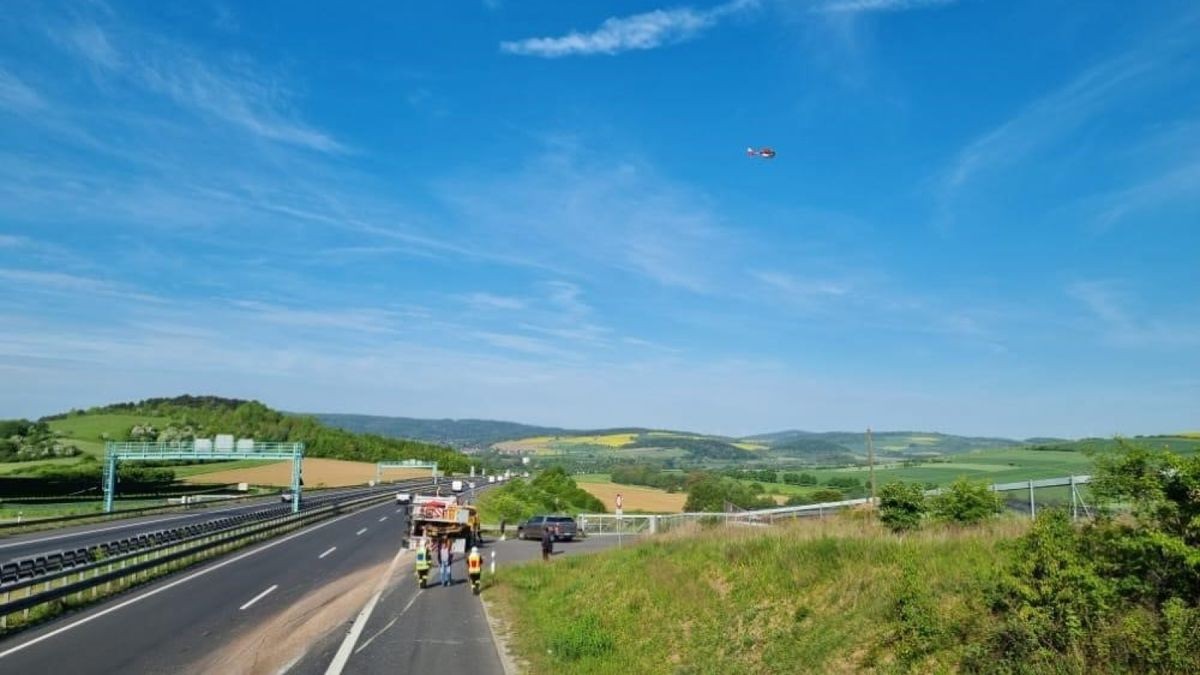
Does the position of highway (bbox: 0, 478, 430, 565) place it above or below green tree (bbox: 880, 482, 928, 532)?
below

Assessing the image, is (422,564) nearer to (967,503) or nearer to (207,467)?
(967,503)

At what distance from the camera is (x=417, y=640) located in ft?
54.7

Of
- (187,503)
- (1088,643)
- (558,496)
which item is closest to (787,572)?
(1088,643)

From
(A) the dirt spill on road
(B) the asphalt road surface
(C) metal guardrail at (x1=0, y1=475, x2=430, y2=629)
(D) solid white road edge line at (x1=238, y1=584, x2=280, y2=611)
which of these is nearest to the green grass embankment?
(B) the asphalt road surface

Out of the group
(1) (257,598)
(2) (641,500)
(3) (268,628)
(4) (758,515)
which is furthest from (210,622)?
(2) (641,500)

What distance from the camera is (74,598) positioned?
21406 millimetres

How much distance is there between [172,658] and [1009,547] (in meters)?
14.5

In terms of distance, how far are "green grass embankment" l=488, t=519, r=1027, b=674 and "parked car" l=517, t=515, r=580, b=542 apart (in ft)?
80.7

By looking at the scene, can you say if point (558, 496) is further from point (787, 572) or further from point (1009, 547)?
point (1009, 547)

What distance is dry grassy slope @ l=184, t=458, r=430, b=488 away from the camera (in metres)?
113

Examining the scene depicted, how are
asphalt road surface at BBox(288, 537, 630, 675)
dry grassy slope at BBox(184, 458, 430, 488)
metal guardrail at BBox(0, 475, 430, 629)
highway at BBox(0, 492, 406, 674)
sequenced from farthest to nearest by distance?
dry grassy slope at BBox(184, 458, 430, 488) → metal guardrail at BBox(0, 475, 430, 629) → highway at BBox(0, 492, 406, 674) → asphalt road surface at BBox(288, 537, 630, 675)

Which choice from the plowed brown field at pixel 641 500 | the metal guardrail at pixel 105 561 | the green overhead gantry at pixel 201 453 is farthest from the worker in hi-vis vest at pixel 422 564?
the plowed brown field at pixel 641 500

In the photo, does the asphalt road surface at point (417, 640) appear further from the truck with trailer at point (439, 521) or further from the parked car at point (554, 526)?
the parked car at point (554, 526)

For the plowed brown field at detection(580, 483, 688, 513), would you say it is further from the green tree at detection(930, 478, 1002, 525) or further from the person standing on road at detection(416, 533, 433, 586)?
the green tree at detection(930, 478, 1002, 525)
